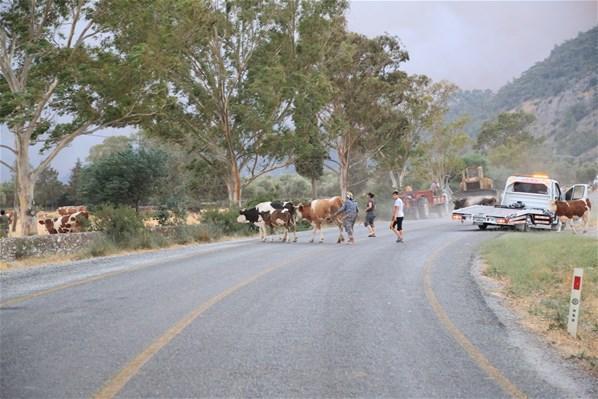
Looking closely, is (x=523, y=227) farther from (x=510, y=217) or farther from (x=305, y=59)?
(x=305, y=59)

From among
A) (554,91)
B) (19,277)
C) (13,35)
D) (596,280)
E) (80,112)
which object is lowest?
(596,280)

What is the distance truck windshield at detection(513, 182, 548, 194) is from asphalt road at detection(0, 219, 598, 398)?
17479 mm

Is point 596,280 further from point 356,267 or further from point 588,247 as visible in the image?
point 356,267

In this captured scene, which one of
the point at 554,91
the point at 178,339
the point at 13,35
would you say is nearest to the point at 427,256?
the point at 178,339

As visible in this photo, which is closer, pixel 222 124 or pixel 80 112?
pixel 80 112

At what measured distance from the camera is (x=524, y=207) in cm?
2903

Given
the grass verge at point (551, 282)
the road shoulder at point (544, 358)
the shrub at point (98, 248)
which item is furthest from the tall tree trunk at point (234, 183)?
the road shoulder at point (544, 358)

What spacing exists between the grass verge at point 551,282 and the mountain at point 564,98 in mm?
75373

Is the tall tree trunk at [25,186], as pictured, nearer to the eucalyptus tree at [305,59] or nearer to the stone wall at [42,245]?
the stone wall at [42,245]

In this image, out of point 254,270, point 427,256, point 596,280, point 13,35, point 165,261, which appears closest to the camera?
point 596,280

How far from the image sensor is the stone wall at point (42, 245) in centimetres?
1933

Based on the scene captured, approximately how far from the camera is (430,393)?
19.7 ft

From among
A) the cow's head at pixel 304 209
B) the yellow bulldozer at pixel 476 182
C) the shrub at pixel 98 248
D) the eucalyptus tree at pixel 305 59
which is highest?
the eucalyptus tree at pixel 305 59

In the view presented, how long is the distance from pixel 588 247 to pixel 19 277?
14.5m
